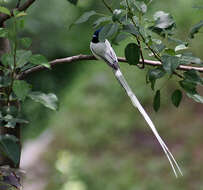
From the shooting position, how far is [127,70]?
5.79m

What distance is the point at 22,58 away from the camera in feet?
3.84

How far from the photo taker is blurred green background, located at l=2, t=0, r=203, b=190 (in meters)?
4.15

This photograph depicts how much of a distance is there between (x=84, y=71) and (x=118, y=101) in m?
0.75

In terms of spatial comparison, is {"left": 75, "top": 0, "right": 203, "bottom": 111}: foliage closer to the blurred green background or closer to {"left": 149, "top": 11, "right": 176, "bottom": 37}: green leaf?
{"left": 149, "top": 11, "right": 176, "bottom": 37}: green leaf

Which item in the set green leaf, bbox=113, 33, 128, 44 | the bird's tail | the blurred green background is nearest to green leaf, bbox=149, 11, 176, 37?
green leaf, bbox=113, 33, 128, 44

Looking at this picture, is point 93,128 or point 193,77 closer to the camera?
point 193,77

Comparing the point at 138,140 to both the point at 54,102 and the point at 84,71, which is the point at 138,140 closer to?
the point at 84,71

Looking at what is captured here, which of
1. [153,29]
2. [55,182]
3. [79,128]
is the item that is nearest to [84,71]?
[79,128]

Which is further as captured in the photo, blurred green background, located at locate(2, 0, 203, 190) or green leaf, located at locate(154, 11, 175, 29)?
blurred green background, located at locate(2, 0, 203, 190)

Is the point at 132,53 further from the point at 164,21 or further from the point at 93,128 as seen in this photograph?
the point at 93,128

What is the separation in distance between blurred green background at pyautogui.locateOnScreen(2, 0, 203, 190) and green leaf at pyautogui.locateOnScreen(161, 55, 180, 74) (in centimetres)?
265

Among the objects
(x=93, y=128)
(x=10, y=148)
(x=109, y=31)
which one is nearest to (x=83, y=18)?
(x=109, y=31)

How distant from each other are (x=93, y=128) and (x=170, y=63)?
3850 millimetres

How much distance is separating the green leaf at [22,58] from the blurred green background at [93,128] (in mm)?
2651
